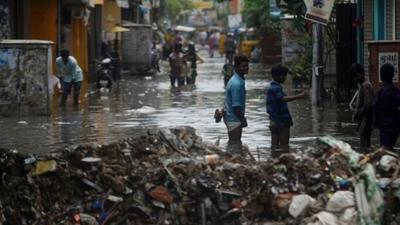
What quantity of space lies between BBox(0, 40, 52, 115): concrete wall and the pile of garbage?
8173 mm

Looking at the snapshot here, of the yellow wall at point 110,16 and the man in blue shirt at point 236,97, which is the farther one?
the yellow wall at point 110,16

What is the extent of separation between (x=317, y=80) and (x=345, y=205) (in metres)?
10.5

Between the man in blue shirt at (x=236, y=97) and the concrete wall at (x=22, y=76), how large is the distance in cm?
685

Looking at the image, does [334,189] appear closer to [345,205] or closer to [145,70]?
[345,205]

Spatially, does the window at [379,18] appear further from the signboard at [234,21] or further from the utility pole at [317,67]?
the signboard at [234,21]

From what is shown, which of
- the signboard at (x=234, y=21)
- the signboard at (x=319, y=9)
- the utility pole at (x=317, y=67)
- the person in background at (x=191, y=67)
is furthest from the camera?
the signboard at (x=234, y=21)

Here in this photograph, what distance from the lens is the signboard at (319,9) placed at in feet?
55.4

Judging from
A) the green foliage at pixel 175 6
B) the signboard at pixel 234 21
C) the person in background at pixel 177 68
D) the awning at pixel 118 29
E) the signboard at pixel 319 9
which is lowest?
the person in background at pixel 177 68

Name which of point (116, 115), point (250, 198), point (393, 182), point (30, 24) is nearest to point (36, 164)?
point (250, 198)

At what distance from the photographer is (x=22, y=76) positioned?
16703 millimetres

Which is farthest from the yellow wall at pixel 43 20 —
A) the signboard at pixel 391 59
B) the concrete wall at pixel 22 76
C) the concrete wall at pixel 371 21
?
the signboard at pixel 391 59

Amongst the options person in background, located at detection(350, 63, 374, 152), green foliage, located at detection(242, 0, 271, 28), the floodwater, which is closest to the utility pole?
the floodwater

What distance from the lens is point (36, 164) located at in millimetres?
8406

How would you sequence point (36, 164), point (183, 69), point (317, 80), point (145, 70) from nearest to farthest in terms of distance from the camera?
point (36, 164) < point (317, 80) < point (183, 69) < point (145, 70)
